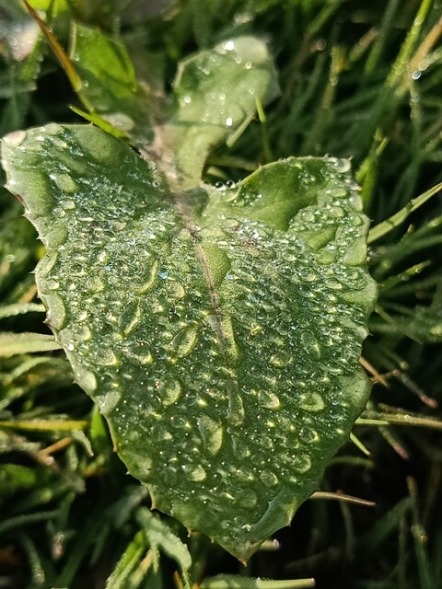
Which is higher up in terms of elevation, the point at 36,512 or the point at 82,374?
the point at 82,374

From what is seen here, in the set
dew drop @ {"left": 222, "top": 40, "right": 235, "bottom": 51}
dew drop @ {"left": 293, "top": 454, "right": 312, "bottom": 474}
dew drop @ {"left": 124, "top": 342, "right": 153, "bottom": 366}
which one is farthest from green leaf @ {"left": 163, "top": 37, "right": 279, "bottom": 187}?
dew drop @ {"left": 293, "top": 454, "right": 312, "bottom": 474}

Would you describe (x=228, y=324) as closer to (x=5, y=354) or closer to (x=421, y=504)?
(x=5, y=354)

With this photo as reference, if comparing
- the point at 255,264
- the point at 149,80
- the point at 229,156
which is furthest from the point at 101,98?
the point at 255,264

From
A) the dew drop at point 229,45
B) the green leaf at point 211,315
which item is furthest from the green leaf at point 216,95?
the green leaf at point 211,315

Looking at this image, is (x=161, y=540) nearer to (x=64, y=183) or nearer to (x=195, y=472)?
(x=195, y=472)

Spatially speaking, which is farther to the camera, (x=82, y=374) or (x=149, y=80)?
(x=149, y=80)

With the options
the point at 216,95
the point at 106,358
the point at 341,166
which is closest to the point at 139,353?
the point at 106,358

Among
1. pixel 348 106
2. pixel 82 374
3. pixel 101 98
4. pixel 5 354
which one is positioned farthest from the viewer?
pixel 348 106

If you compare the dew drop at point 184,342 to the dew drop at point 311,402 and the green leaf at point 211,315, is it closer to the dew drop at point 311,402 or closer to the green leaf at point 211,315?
the green leaf at point 211,315
